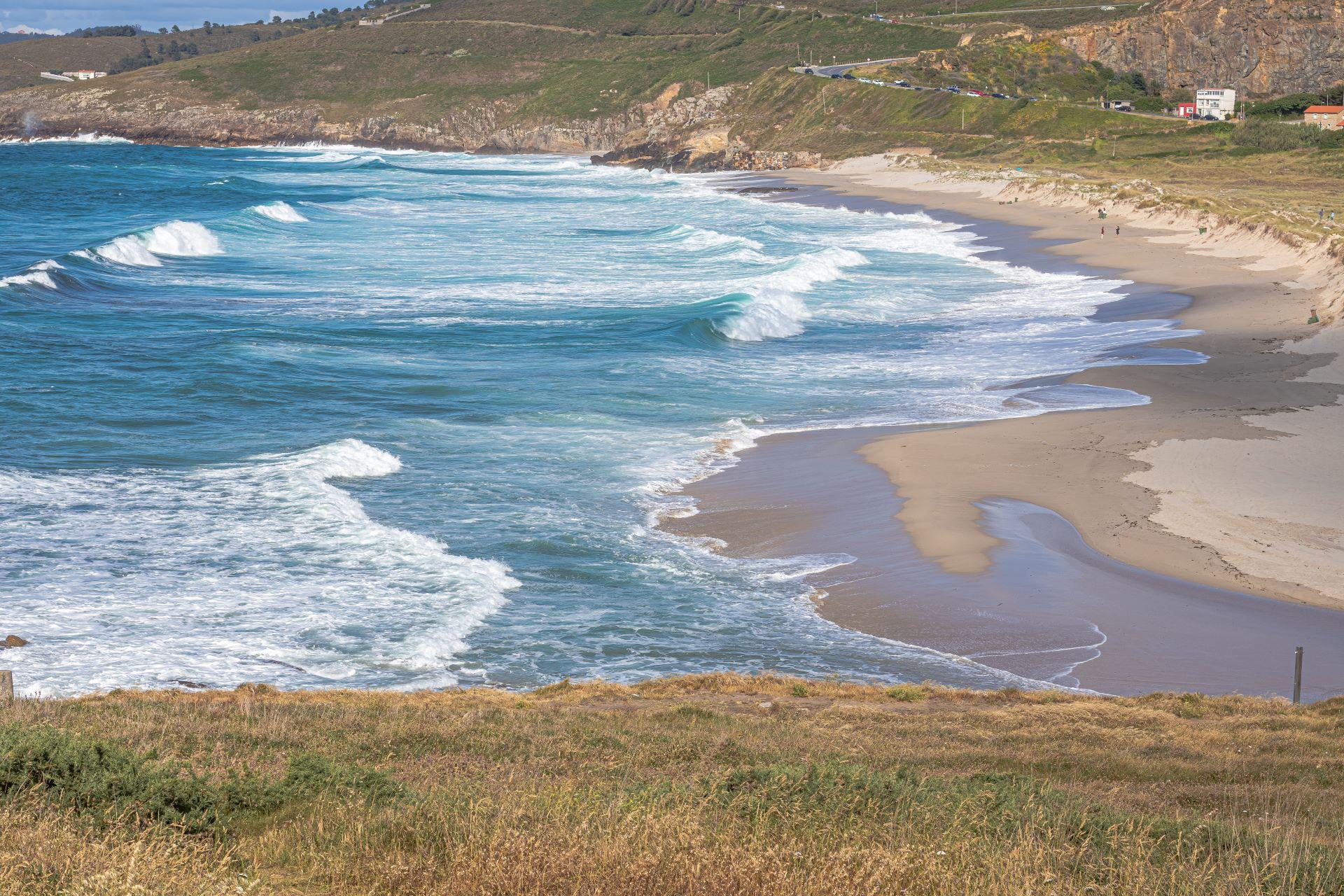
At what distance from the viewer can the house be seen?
268 ft

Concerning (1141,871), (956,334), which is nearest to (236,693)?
(1141,871)

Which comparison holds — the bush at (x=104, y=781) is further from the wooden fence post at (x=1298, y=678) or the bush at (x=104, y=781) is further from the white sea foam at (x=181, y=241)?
the white sea foam at (x=181, y=241)

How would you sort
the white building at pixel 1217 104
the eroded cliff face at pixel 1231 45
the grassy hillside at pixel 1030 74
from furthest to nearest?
the grassy hillside at pixel 1030 74, the eroded cliff face at pixel 1231 45, the white building at pixel 1217 104

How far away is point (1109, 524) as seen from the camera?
58.6ft

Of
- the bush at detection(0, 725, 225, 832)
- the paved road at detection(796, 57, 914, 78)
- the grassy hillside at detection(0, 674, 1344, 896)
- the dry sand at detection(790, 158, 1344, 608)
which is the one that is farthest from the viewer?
the paved road at detection(796, 57, 914, 78)

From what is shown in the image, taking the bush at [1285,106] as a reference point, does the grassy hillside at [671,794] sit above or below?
below

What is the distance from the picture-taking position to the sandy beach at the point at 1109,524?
46.8 ft

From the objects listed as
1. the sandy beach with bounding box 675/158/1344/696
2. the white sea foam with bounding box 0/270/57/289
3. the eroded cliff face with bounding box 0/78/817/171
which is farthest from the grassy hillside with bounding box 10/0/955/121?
the sandy beach with bounding box 675/158/1344/696

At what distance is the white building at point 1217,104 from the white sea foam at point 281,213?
74488 mm

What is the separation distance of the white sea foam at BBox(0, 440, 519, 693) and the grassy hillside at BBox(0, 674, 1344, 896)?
76.2 inches

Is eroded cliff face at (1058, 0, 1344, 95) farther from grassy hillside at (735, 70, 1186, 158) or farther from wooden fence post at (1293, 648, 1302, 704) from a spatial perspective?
wooden fence post at (1293, 648, 1302, 704)

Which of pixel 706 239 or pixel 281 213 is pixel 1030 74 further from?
pixel 281 213

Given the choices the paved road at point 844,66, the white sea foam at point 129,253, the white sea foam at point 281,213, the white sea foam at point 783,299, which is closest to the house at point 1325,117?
the paved road at point 844,66

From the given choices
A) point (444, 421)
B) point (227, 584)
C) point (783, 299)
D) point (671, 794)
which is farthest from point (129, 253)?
point (671, 794)
